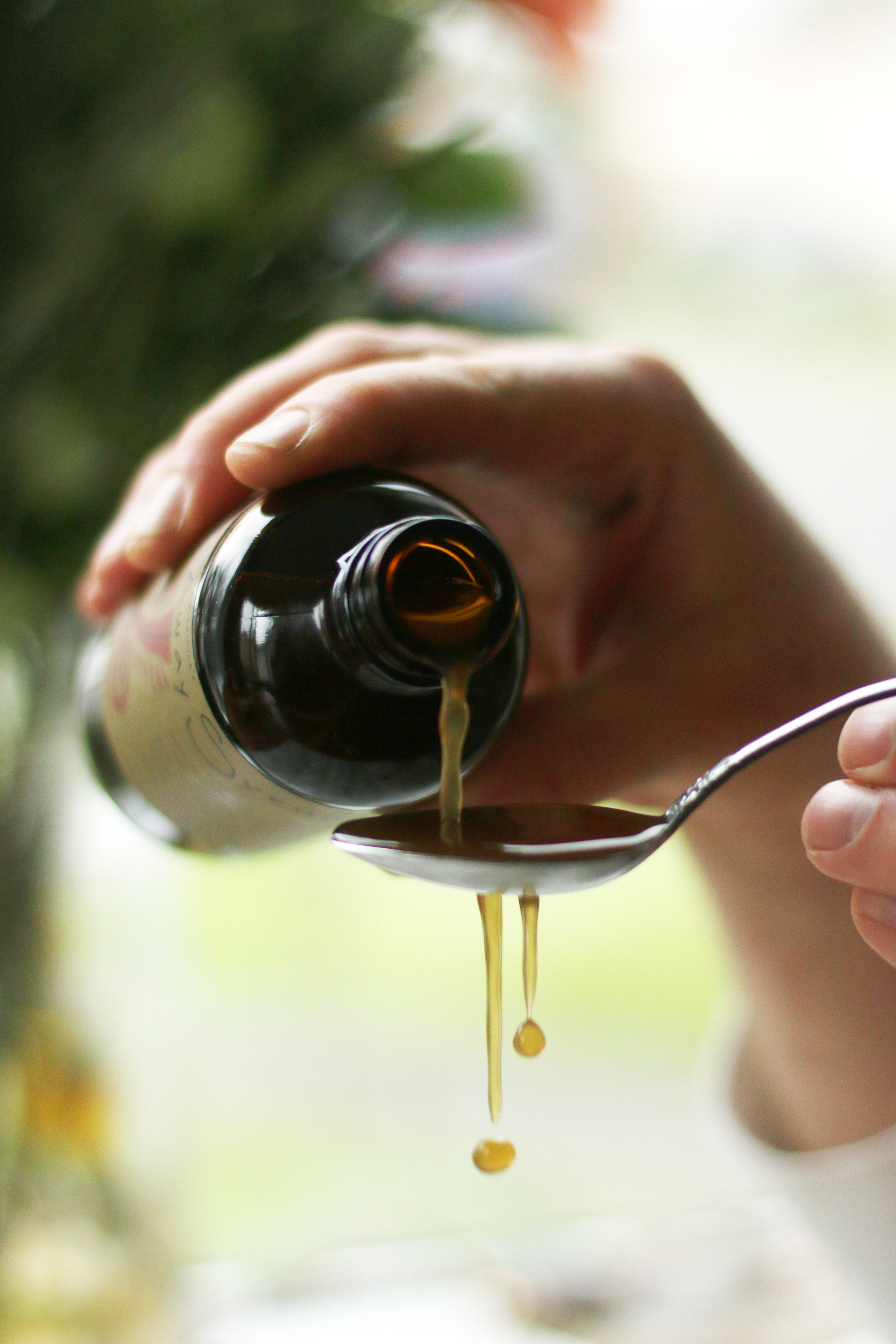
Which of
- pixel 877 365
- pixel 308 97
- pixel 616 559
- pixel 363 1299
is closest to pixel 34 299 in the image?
pixel 308 97

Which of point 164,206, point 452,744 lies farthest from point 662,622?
point 164,206

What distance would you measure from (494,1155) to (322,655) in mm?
226

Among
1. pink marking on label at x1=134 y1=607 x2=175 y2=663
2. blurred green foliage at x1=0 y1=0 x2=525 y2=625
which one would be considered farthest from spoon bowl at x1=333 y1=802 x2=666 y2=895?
blurred green foliage at x1=0 y1=0 x2=525 y2=625

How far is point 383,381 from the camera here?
1.66 ft

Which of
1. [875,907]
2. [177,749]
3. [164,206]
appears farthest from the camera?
[164,206]

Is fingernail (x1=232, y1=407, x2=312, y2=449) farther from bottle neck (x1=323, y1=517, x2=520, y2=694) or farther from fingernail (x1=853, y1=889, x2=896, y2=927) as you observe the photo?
fingernail (x1=853, y1=889, x2=896, y2=927)

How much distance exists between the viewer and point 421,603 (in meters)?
0.40

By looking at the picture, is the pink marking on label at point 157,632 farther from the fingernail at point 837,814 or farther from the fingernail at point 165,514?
the fingernail at point 837,814

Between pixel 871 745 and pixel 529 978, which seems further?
pixel 529 978

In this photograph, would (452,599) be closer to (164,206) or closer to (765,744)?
(765,744)

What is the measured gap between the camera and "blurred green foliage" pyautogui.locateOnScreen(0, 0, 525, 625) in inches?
23.5

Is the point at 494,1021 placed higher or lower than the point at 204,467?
lower

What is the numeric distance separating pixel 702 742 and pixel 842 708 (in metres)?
0.24

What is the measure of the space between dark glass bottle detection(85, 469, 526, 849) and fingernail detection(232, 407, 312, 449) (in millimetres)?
19
